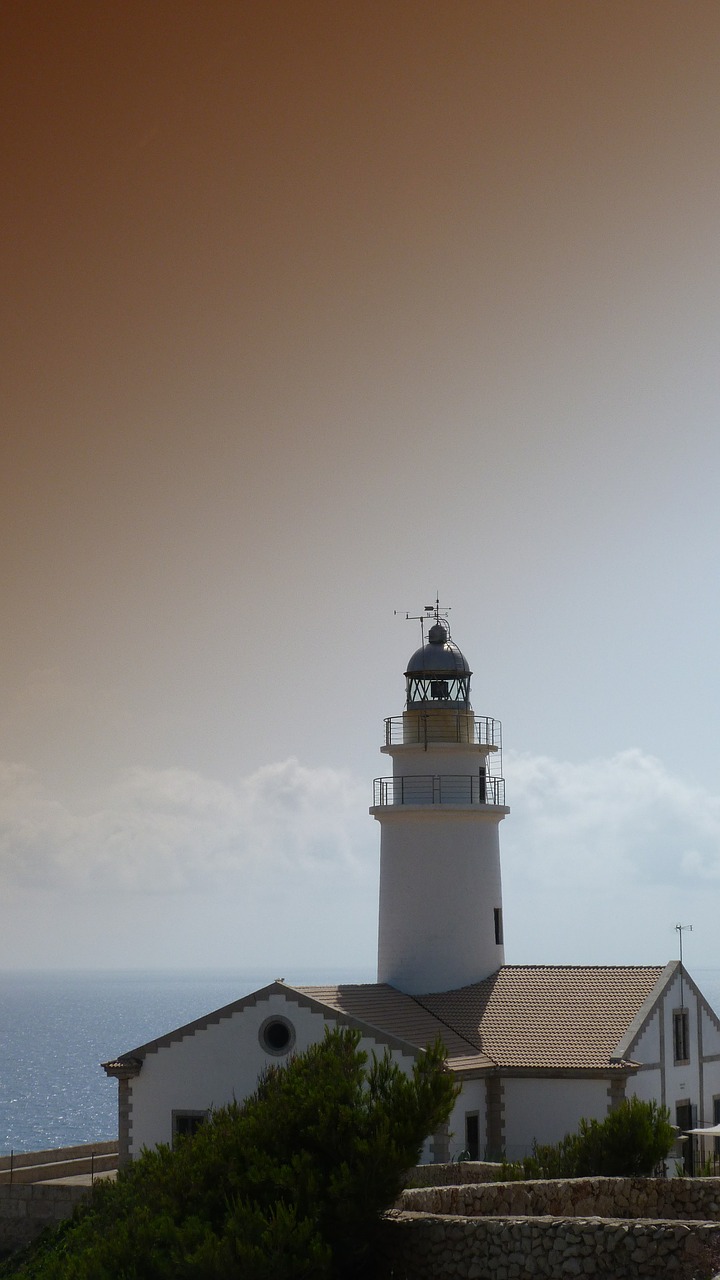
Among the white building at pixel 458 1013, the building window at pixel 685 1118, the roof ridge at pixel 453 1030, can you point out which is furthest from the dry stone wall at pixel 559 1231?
the building window at pixel 685 1118

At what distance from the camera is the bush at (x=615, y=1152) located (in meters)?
19.1

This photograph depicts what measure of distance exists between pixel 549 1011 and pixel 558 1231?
571 inches

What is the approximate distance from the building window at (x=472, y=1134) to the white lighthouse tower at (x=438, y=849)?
421cm

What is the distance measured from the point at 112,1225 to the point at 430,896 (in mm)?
15129

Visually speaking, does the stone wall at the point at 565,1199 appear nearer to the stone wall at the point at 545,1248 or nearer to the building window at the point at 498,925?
the stone wall at the point at 545,1248

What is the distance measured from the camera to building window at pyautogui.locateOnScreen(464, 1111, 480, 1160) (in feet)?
85.6

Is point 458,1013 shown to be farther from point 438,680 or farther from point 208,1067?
point 438,680

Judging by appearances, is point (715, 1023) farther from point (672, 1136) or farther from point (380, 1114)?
point (380, 1114)

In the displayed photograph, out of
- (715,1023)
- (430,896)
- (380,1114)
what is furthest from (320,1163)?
(715,1023)

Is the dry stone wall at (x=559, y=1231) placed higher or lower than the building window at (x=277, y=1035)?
lower

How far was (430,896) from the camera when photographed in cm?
3094

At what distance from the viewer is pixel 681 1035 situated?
29.2 m

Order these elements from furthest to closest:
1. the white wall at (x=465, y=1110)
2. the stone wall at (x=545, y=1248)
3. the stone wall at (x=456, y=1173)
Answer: the white wall at (x=465, y=1110), the stone wall at (x=456, y=1173), the stone wall at (x=545, y=1248)

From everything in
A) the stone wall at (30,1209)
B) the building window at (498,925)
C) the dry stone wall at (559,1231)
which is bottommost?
the stone wall at (30,1209)
